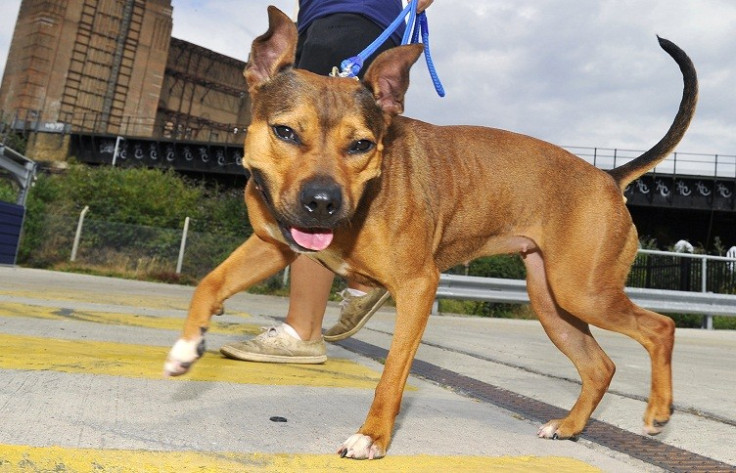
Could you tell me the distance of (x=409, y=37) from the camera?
11.4 feet

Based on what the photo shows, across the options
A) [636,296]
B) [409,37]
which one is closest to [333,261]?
[409,37]

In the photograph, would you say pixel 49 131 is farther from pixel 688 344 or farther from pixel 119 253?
pixel 688 344

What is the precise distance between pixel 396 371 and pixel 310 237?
0.53 metres

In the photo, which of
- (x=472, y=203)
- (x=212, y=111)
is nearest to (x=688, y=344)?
(x=472, y=203)

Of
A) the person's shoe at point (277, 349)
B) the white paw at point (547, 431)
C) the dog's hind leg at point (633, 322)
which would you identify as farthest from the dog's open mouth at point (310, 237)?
the person's shoe at point (277, 349)

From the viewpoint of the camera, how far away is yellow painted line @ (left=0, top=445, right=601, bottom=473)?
1.52m

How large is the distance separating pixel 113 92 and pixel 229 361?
144 ft

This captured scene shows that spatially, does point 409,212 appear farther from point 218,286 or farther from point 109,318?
point 109,318

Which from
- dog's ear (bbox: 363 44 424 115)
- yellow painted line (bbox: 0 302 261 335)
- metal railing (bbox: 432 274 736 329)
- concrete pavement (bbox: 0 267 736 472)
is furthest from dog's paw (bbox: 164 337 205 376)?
metal railing (bbox: 432 274 736 329)

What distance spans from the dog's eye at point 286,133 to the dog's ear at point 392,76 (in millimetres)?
441

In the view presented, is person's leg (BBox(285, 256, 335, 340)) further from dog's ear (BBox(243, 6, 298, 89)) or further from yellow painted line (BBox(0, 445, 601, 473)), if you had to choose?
yellow painted line (BBox(0, 445, 601, 473))

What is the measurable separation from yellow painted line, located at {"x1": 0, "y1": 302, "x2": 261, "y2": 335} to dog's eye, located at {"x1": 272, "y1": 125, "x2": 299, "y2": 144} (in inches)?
107

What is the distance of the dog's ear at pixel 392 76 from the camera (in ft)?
8.18

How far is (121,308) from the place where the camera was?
5805 millimetres
